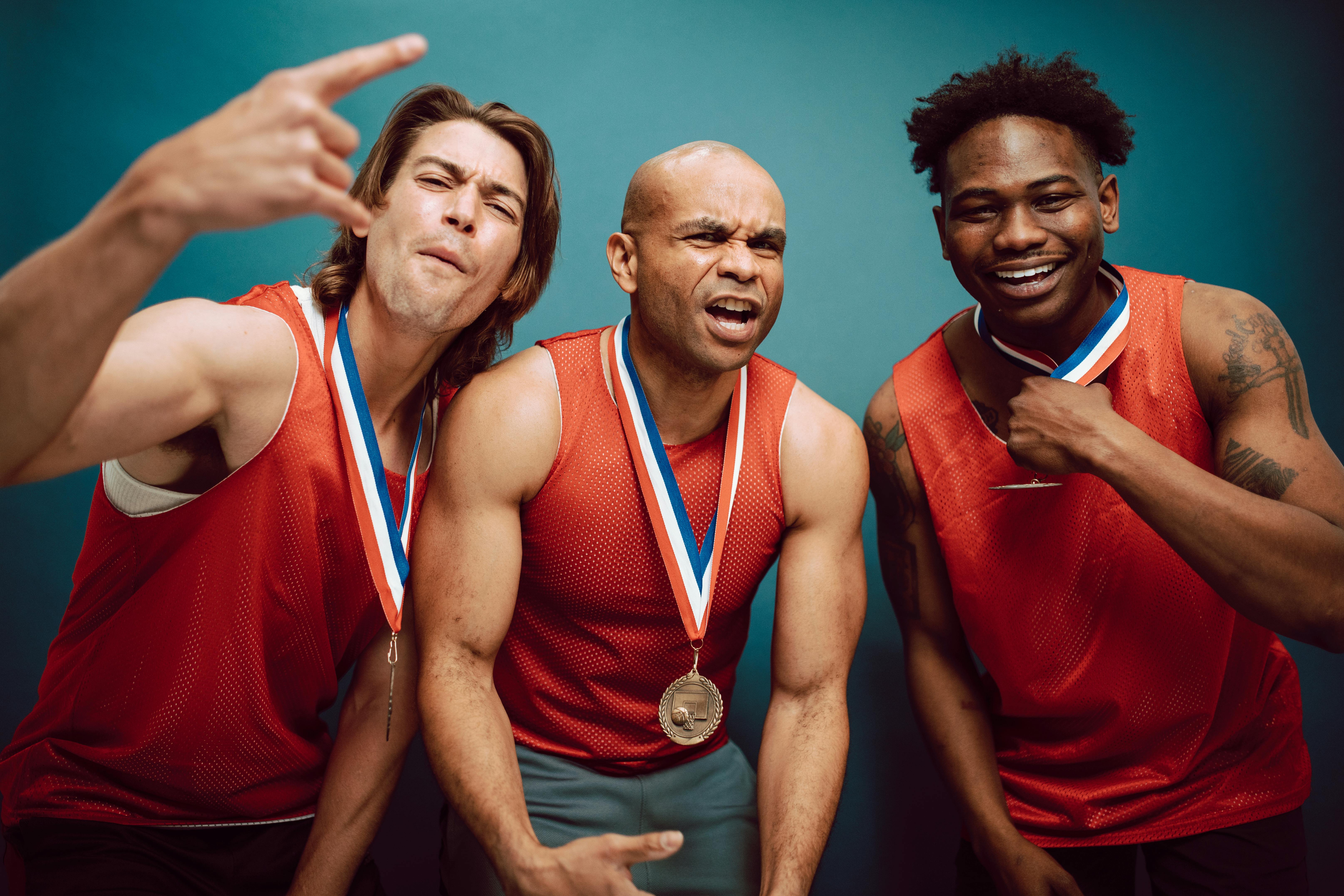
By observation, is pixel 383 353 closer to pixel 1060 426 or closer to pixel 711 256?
pixel 711 256

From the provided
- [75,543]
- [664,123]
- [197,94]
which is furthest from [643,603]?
[197,94]

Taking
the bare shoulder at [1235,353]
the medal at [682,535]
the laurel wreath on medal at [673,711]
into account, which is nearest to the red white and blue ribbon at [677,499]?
the medal at [682,535]

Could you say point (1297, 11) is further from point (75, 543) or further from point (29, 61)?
point (75, 543)

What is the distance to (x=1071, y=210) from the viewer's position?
190 cm

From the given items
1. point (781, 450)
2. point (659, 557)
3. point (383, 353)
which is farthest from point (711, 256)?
point (383, 353)

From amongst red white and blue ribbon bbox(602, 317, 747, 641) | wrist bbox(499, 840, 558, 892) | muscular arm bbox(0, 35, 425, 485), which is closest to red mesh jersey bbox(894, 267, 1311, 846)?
red white and blue ribbon bbox(602, 317, 747, 641)

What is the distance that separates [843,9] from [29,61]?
8.57 feet

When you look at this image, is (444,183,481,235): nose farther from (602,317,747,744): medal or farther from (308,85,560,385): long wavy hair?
(602,317,747,744): medal

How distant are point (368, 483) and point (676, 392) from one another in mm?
731

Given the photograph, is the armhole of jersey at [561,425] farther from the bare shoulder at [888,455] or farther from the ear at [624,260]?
the bare shoulder at [888,455]

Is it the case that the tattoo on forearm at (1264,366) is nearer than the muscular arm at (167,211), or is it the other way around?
the muscular arm at (167,211)

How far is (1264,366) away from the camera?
5.95 feet

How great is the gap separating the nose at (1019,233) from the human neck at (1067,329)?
0.17 meters

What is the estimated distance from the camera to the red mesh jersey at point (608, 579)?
193 cm
